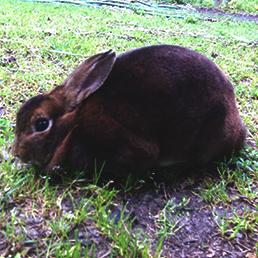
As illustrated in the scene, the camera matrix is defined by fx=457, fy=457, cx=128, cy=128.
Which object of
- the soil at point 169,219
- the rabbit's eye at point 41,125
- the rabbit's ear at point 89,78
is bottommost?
the soil at point 169,219

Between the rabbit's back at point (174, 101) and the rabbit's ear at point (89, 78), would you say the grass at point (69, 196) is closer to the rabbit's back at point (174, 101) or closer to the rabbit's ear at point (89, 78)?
the rabbit's back at point (174, 101)

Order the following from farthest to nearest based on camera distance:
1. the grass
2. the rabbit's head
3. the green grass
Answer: the green grass
the rabbit's head
the grass

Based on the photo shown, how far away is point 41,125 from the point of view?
2775 mm

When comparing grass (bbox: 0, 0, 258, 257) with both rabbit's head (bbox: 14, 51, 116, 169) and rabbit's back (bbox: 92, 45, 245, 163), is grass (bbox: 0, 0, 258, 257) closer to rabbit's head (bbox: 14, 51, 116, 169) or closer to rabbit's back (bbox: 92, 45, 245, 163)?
rabbit's head (bbox: 14, 51, 116, 169)

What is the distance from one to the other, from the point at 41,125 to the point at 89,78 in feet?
1.35

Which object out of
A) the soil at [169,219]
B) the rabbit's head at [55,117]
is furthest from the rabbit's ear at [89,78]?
the soil at [169,219]

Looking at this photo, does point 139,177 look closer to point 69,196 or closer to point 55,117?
point 69,196

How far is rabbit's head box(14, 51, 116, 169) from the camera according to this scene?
A: 9.00 ft

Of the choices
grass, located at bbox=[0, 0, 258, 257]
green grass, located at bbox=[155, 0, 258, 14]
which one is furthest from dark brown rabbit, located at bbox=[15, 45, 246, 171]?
green grass, located at bbox=[155, 0, 258, 14]

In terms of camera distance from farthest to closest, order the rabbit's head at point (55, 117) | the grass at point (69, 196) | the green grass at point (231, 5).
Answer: the green grass at point (231, 5)
the rabbit's head at point (55, 117)
the grass at point (69, 196)

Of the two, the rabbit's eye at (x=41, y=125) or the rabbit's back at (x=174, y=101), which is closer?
the rabbit's eye at (x=41, y=125)

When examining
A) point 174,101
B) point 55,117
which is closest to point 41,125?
point 55,117

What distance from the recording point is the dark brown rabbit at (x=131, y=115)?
2770 millimetres

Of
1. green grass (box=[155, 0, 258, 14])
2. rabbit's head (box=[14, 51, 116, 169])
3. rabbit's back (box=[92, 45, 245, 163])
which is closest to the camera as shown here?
rabbit's head (box=[14, 51, 116, 169])
